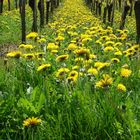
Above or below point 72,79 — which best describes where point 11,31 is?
below

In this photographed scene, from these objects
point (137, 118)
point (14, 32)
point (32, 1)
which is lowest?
point (14, 32)

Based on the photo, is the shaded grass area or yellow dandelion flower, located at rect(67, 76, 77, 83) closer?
yellow dandelion flower, located at rect(67, 76, 77, 83)

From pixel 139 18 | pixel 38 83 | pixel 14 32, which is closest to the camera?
pixel 38 83

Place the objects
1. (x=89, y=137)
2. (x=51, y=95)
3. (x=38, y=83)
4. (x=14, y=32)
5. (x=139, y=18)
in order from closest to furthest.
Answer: (x=89, y=137) → (x=51, y=95) → (x=38, y=83) → (x=139, y=18) → (x=14, y=32)

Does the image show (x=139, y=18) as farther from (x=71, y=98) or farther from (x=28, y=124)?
(x=28, y=124)

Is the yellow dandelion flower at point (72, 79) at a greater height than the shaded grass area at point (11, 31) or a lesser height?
greater

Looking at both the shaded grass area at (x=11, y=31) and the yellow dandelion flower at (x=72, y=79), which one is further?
the shaded grass area at (x=11, y=31)

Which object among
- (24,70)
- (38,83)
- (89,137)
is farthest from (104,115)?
(24,70)

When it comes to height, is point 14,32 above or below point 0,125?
below

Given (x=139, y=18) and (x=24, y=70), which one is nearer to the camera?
(x=24, y=70)

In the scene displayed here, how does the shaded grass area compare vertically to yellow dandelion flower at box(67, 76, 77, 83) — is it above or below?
below

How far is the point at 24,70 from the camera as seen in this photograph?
6156 mm

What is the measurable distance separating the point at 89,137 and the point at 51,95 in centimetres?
118

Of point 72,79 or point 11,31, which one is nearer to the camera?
point 72,79
